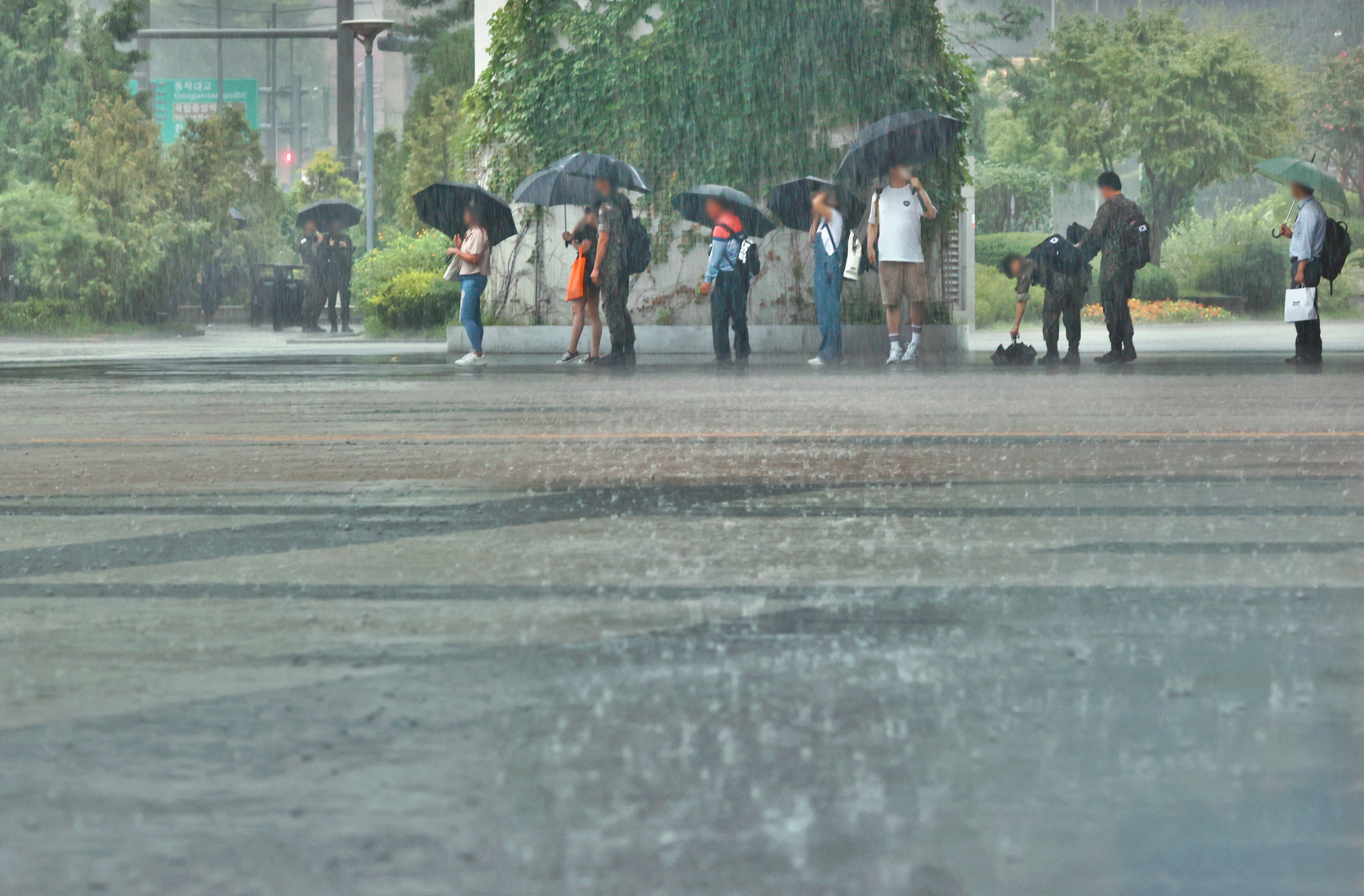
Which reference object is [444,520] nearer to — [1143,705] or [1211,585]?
[1211,585]

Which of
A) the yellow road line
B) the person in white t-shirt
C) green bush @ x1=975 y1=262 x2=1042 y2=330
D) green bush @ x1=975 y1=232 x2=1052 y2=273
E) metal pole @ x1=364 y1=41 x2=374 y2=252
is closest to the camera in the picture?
the yellow road line

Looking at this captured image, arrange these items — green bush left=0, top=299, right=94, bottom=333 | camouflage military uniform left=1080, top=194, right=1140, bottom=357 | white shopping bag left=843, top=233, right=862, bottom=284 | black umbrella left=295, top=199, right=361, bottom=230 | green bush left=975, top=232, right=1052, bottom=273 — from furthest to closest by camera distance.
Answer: green bush left=975, top=232, right=1052, bottom=273
black umbrella left=295, top=199, right=361, bottom=230
green bush left=0, top=299, right=94, bottom=333
white shopping bag left=843, top=233, right=862, bottom=284
camouflage military uniform left=1080, top=194, right=1140, bottom=357

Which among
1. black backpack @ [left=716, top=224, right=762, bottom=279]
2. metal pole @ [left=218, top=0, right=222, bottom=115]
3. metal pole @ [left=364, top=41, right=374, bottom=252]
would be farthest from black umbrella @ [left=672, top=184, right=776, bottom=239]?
metal pole @ [left=218, top=0, right=222, bottom=115]

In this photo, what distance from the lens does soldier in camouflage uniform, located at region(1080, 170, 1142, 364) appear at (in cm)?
2036

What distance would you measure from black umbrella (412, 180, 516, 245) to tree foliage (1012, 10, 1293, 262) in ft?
108

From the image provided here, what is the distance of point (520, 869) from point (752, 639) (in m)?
1.95

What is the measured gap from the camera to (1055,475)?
9.07m

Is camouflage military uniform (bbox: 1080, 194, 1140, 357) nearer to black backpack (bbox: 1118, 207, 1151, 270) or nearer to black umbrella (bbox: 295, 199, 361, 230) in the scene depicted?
black backpack (bbox: 1118, 207, 1151, 270)

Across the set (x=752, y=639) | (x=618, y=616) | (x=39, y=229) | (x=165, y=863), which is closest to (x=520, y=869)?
(x=165, y=863)

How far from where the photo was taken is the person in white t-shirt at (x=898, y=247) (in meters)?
20.6

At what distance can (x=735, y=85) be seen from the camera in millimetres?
25391

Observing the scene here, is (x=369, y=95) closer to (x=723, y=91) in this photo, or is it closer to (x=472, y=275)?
(x=723, y=91)

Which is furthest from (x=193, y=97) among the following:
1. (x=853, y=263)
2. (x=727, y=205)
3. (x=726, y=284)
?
(x=853, y=263)

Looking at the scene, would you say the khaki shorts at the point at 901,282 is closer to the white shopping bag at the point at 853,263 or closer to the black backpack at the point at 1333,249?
the white shopping bag at the point at 853,263
